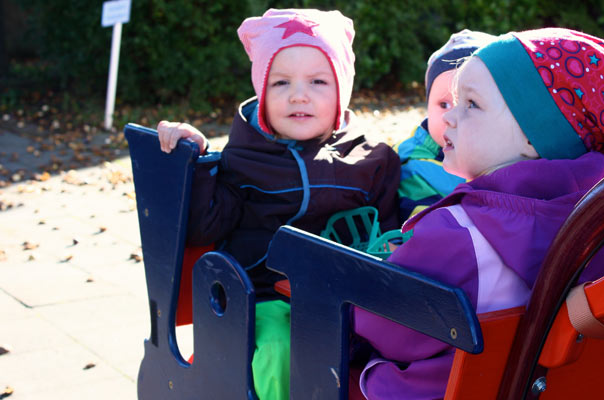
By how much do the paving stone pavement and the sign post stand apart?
6.26ft

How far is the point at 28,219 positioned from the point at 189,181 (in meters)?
3.54

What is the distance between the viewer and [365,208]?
2574 mm

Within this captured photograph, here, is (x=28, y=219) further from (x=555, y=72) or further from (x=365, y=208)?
(x=555, y=72)

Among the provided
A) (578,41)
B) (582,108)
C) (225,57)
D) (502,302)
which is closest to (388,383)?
(502,302)

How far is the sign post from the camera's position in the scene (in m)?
7.94

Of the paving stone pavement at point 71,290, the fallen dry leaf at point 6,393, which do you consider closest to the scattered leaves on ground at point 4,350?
the paving stone pavement at point 71,290

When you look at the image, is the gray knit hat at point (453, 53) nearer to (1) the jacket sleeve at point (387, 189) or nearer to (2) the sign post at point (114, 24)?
(1) the jacket sleeve at point (387, 189)

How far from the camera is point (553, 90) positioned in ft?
5.39

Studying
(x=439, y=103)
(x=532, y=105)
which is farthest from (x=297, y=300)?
(x=439, y=103)

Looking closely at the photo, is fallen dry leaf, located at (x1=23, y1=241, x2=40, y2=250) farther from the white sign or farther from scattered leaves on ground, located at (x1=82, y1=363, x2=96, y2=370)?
the white sign

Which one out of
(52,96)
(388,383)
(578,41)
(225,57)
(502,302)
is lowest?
(52,96)

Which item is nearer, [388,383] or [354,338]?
[388,383]

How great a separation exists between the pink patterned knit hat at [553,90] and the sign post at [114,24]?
6759 millimetres

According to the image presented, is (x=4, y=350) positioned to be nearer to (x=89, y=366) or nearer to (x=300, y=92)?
(x=89, y=366)
